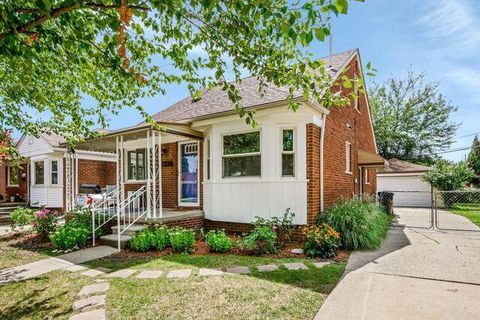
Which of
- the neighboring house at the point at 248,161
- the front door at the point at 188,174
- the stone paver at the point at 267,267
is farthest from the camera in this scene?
the front door at the point at 188,174

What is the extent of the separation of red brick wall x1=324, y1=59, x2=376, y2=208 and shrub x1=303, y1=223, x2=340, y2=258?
231 centimetres

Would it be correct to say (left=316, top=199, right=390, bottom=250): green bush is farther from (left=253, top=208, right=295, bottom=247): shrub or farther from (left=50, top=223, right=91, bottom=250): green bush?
(left=50, top=223, right=91, bottom=250): green bush

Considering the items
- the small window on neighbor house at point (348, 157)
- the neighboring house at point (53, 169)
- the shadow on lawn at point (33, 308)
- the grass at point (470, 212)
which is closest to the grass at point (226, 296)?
the shadow on lawn at point (33, 308)

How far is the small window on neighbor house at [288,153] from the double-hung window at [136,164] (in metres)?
6.07

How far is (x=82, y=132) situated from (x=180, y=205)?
4.05m

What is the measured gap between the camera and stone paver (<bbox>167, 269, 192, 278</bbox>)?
17.2 feet

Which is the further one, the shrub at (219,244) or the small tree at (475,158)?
the small tree at (475,158)

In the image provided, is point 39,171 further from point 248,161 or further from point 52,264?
point 248,161

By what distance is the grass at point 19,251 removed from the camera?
22.7ft

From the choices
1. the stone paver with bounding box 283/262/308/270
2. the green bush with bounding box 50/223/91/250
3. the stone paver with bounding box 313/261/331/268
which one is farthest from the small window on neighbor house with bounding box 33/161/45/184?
the stone paver with bounding box 313/261/331/268

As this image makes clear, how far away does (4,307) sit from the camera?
4324 millimetres

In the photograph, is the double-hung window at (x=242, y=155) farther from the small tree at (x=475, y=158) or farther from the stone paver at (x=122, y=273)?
the small tree at (x=475, y=158)

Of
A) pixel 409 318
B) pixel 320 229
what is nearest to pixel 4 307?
pixel 409 318

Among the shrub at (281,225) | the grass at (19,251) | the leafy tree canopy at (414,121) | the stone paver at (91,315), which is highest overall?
the leafy tree canopy at (414,121)
